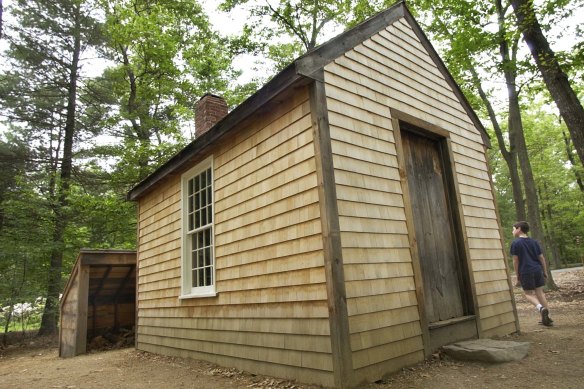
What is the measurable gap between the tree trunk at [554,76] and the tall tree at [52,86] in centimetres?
1506

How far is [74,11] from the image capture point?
53.0 ft

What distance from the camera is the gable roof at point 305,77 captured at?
4.23m

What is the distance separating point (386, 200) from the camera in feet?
15.1

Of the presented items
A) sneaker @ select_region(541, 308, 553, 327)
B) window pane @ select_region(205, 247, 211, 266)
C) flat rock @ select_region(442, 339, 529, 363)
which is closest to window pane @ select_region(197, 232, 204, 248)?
window pane @ select_region(205, 247, 211, 266)

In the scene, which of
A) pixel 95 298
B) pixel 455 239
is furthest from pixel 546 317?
pixel 95 298

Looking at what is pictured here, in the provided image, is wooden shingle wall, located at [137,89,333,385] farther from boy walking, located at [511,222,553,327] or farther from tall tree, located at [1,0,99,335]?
tall tree, located at [1,0,99,335]

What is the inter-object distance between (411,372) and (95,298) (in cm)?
879

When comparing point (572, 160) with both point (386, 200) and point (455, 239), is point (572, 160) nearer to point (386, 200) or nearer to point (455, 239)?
point (455, 239)

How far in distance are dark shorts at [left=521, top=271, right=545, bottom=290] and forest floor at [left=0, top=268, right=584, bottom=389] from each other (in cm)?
69

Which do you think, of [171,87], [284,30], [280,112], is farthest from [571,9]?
[171,87]

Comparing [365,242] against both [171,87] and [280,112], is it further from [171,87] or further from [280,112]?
[171,87]

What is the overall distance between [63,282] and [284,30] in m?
14.0

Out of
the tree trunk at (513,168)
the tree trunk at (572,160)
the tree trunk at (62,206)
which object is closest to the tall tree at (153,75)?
the tree trunk at (62,206)

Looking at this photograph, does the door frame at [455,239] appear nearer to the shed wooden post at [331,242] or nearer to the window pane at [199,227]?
the shed wooden post at [331,242]
